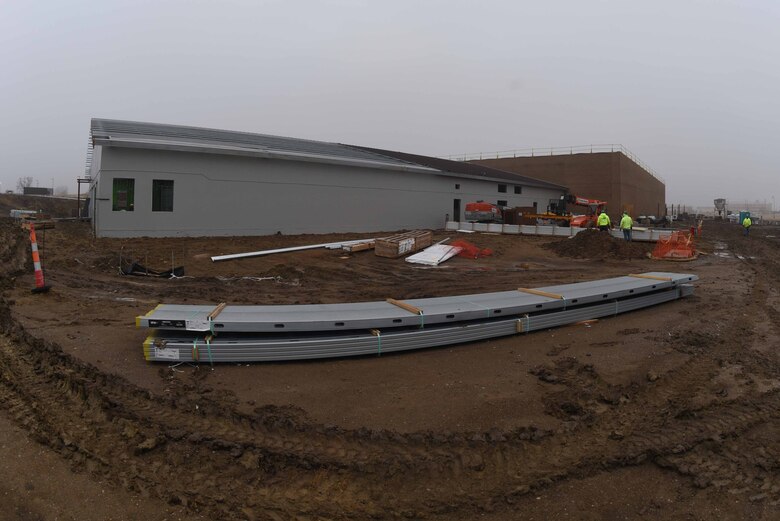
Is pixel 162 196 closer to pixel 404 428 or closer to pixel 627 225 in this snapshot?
pixel 404 428

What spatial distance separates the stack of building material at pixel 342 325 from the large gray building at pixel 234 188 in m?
14.6

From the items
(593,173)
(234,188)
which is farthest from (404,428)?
(593,173)

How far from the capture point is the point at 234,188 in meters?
20.7

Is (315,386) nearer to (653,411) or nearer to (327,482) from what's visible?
(327,482)

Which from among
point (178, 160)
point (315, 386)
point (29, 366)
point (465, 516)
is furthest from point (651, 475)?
point (178, 160)

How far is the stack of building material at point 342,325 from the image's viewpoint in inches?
206

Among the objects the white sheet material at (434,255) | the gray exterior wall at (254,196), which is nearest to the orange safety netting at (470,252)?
the white sheet material at (434,255)

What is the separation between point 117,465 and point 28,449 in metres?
0.81

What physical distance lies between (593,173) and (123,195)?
48249 mm

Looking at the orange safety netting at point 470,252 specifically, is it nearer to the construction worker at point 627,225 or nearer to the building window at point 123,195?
the construction worker at point 627,225

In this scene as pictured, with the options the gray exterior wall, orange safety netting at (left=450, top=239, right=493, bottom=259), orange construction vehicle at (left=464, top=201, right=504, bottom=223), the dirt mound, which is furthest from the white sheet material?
orange construction vehicle at (left=464, top=201, right=504, bottom=223)

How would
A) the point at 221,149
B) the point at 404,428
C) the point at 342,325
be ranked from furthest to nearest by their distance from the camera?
the point at 221,149
the point at 342,325
the point at 404,428

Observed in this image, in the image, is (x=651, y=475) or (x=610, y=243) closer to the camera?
(x=651, y=475)

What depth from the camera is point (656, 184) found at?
71.7 meters
